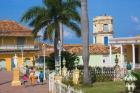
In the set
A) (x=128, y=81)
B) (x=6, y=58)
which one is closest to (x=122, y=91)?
(x=128, y=81)

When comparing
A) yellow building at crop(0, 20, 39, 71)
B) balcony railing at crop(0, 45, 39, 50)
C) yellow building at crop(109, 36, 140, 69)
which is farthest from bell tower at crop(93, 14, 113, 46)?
yellow building at crop(109, 36, 140, 69)

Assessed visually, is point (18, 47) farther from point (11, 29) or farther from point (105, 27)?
point (105, 27)

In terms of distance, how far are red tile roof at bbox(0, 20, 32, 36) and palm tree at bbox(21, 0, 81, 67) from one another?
80.5 feet

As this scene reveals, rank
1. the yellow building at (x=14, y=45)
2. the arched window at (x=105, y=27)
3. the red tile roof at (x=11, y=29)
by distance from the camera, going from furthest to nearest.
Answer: the arched window at (x=105, y=27) → the red tile roof at (x=11, y=29) → the yellow building at (x=14, y=45)

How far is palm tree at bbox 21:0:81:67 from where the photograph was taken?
1444 inches

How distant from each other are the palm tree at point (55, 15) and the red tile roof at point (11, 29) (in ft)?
80.5

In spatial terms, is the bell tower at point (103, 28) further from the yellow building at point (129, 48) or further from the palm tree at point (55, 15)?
the palm tree at point (55, 15)

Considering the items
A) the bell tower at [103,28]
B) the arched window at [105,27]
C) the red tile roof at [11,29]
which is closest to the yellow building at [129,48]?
the red tile roof at [11,29]

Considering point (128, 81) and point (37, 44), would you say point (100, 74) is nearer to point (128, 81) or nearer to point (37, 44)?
point (128, 81)

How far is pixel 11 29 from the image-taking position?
6225 cm

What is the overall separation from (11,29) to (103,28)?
1626 cm

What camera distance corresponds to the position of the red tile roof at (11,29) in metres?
61.4

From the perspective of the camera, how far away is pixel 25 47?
63188mm

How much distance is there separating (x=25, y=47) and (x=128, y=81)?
48065 millimetres
